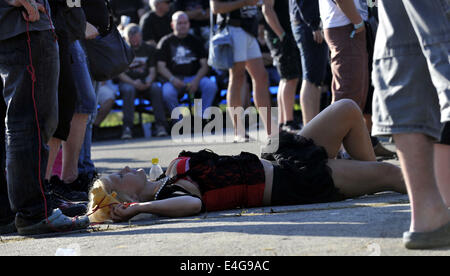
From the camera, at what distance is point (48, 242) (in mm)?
4035

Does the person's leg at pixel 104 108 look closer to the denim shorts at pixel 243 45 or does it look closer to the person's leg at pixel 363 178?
the denim shorts at pixel 243 45

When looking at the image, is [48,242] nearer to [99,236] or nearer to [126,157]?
[99,236]

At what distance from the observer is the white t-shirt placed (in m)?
6.16

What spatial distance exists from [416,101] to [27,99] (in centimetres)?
200

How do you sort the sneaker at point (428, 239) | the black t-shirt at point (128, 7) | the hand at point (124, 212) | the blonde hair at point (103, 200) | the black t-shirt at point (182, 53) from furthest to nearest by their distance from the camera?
1. the black t-shirt at point (128, 7)
2. the black t-shirt at point (182, 53)
3. the blonde hair at point (103, 200)
4. the hand at point (124, 212)
5. the sneaker at point (428, 239)

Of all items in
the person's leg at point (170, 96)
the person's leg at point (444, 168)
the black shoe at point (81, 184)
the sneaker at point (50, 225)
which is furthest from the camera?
the person's leg at point (170, 96)

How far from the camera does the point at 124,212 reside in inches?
182

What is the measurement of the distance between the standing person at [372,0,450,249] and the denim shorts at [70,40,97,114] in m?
3.10

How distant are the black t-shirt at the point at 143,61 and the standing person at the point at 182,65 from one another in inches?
5.0

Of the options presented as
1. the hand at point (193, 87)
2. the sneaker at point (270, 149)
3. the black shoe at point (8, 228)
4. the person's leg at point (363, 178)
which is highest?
the sneaker at point (270, 149)

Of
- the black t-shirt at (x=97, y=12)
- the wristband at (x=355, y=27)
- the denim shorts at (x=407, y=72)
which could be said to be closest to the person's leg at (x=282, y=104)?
the wristband at (x=355, y=27)

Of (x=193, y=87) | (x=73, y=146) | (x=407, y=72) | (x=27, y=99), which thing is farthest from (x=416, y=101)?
(x=193, y=87)

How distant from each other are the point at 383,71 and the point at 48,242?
6.11 feet

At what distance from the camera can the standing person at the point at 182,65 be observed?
39.8ft
